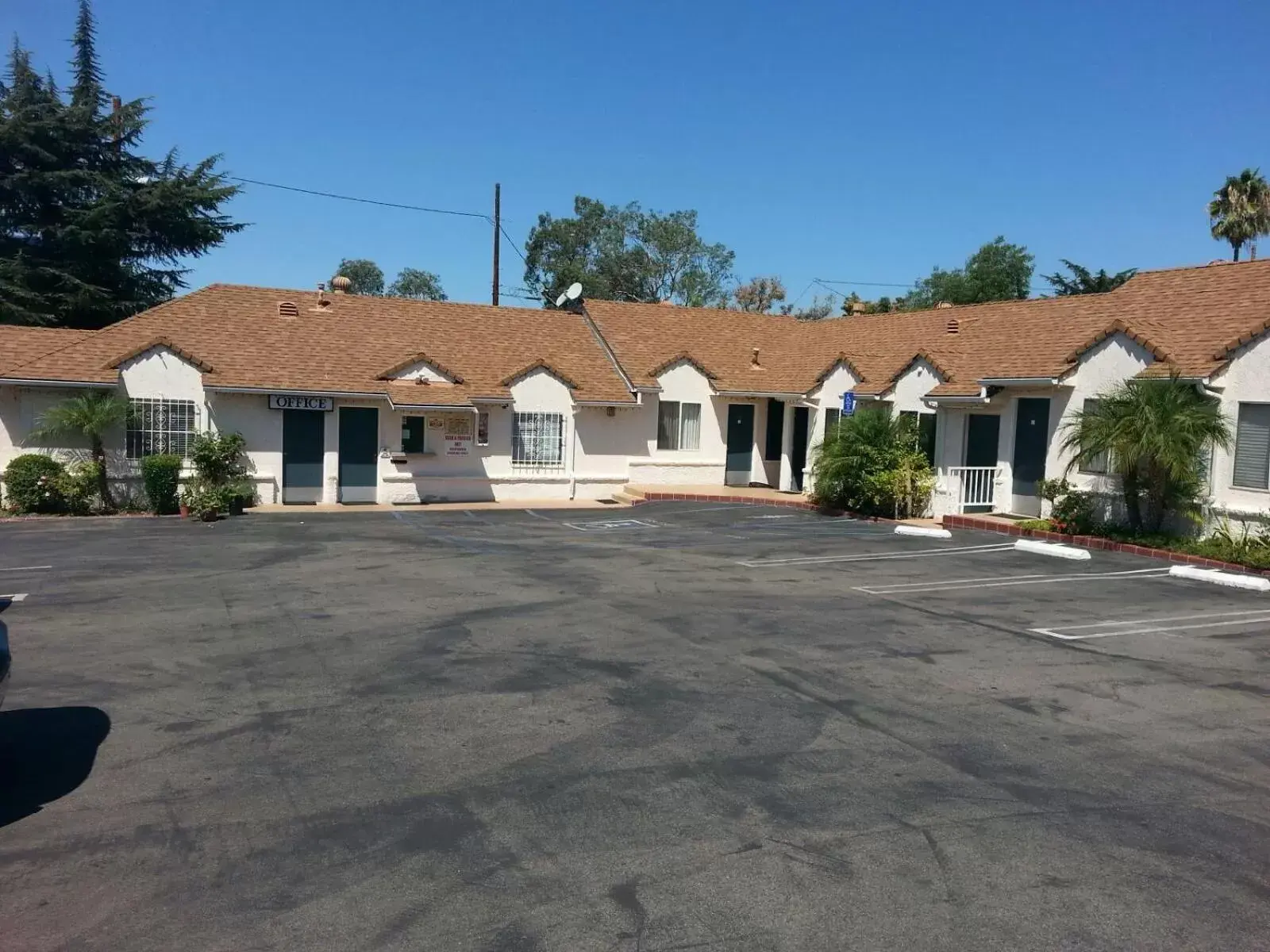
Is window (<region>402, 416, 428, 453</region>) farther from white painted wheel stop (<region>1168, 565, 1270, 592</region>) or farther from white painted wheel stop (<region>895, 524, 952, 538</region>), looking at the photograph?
white painted wheel stop (<region>1168, 565, 1270, 592</region>)

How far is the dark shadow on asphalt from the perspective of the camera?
5.75 m

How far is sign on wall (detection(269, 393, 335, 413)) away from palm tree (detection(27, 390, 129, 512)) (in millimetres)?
2985

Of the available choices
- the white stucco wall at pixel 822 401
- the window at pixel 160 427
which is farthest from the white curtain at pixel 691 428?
the window at pixel 160 427

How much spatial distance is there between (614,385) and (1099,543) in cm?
1294

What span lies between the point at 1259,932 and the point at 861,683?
403 cm

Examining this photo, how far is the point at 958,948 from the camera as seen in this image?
4.20 meters

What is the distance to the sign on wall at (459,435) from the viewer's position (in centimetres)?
2400

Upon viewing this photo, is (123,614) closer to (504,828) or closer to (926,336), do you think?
(504,828)

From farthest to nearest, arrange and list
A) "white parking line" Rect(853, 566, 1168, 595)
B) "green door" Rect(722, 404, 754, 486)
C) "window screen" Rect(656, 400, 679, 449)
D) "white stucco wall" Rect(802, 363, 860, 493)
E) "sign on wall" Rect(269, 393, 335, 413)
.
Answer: "green door" Rect(722, 404, 754, 486) → "window screen" Rect(656, 400, 679, 449) → "white stucco wall" Rect(802, 363, 860, 493) → "sign on wall" Rect(269, 393, 335, 413) → "white parking line" Rect(853, 566, 1168, 595)

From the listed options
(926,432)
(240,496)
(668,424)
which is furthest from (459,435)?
(926,432)

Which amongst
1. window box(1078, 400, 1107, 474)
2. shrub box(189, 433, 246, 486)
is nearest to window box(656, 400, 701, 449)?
shrub box(189, 433, 246, 486)

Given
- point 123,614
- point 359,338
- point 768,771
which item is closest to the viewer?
point 768,771

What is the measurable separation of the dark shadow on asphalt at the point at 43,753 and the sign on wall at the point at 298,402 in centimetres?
1542

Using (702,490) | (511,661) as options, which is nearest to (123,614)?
(511,661)
